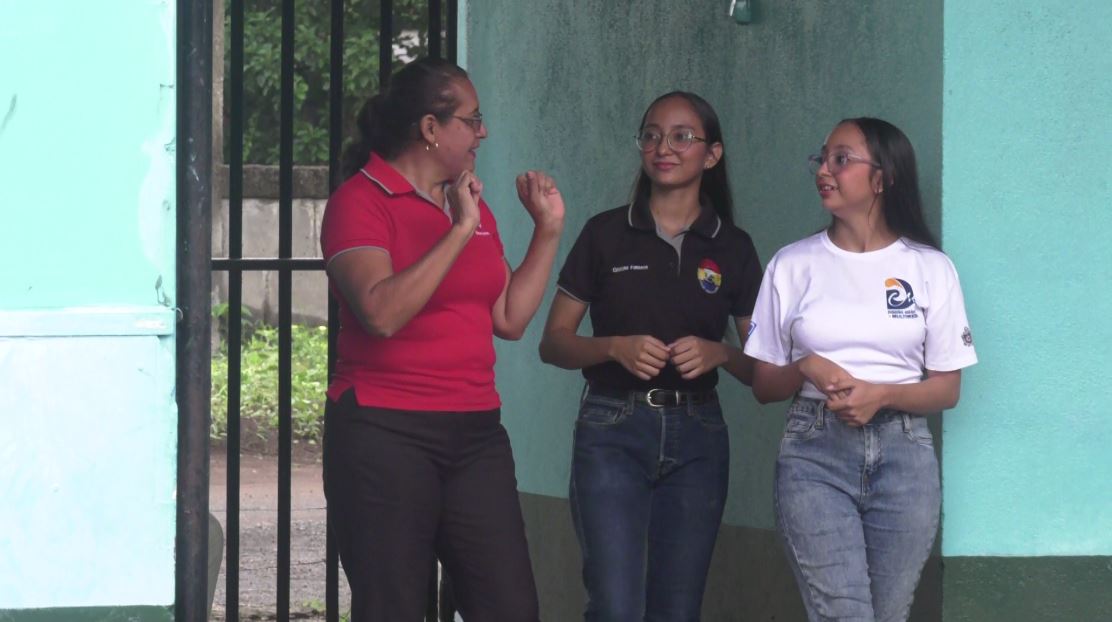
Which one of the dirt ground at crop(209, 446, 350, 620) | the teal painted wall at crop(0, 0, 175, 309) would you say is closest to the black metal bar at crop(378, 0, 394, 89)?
the teal painted wall at crop(0, 0, 175, 309)

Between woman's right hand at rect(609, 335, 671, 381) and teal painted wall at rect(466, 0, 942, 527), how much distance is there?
76 cm

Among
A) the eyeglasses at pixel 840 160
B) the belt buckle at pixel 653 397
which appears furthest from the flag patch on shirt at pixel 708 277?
the eyeglasses at pixel 840 160

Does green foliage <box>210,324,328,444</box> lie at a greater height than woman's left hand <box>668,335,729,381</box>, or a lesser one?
lesser

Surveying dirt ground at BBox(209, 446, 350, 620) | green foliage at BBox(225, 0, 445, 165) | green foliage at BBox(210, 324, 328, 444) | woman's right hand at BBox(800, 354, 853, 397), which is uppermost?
green foliage at BBox(225, 0, 445, 165)

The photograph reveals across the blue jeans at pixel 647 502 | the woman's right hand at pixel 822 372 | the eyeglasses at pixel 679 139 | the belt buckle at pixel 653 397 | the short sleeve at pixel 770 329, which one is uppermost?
the eyeglasses at pixel 679 139

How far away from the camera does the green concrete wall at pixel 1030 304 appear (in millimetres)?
3951

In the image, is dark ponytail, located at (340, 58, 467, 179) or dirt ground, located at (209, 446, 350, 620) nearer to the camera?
dark ponytail, located at (340, 58, 467, 179)

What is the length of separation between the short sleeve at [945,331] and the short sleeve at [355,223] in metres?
1.20

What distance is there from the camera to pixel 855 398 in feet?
11.6

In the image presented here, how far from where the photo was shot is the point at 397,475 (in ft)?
11.3

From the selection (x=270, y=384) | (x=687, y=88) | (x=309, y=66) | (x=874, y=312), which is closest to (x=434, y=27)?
(x=687, y=88)

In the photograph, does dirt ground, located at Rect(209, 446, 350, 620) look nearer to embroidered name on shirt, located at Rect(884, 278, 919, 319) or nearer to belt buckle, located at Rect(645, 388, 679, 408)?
belt buckle, located at Rect(645, 388, 679, 408)

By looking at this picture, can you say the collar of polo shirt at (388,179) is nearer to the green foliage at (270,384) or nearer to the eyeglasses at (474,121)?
the eyeglasses at (474,121)

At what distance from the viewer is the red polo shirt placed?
3.45m
